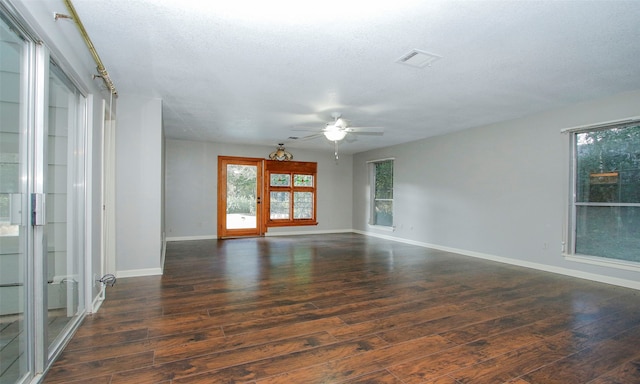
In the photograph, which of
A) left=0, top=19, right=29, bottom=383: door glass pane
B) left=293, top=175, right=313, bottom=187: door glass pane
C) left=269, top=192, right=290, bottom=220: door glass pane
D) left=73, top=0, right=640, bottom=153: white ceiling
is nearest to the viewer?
left=0, top=19, right=29, bottom=383: door glass pane

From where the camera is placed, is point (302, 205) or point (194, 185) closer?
point (194, 185)

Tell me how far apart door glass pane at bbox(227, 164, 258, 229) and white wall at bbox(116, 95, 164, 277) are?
380 centimetres

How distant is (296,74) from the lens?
10.9 feet

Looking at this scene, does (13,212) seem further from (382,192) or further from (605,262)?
(382,192)

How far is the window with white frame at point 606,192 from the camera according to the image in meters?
3.97

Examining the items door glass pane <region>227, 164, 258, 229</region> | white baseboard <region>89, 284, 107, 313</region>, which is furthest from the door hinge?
door glass pane <region>227, 164, 258, 229</region>

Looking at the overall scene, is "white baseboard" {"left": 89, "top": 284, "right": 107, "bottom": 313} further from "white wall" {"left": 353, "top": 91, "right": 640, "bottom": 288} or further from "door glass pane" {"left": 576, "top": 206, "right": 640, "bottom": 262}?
"door glass pane" {"left": 576, "top": 206, "right": 640, "bottom": 262}

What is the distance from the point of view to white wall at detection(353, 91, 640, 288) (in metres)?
4.50

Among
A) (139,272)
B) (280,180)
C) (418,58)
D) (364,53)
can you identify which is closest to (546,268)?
(418,58)

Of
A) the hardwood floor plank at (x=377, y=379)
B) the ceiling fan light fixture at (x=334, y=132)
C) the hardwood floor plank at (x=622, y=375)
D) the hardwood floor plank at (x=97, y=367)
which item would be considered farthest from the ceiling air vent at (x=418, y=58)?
the hardwood floor plank at (x=97, y=367)

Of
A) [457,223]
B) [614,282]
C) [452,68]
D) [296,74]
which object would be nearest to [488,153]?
[457,223]

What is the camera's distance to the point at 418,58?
9.61 ft

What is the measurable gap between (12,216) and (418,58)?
3.08m

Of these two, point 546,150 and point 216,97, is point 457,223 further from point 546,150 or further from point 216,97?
point 216,97
